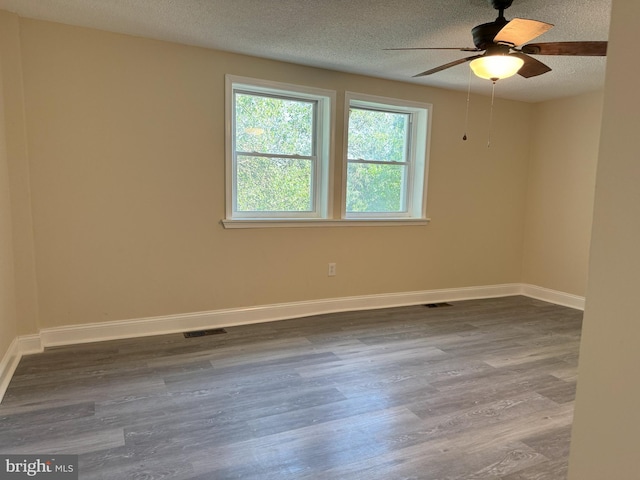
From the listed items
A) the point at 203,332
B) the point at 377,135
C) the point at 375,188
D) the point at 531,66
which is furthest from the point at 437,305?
the point at 531,66

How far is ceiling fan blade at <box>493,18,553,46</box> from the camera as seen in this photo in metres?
2.01

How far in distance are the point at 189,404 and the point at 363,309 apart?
2291 millimetres

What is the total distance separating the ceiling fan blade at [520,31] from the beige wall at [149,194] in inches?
73.4

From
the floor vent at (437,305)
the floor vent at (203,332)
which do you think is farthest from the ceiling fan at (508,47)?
the floor vent at (203,332)

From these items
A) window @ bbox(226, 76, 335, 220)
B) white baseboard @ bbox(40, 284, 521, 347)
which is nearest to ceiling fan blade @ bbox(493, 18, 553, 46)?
window @ bbox(226, 76, 335, 220)

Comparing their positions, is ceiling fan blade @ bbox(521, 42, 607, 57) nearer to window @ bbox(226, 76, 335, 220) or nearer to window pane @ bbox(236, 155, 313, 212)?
window @ bbox(226, 76, 335, 220)

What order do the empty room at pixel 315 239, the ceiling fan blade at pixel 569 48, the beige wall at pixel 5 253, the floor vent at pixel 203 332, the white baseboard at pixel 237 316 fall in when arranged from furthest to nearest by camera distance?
the floor vent at pixel 203 332, the white baseboard at pixel 237 316, the beige wall at pixel 5 253, the ceiling fan blade at pixel 569 48, the empty room at pixel 315 239

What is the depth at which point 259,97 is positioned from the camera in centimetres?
363

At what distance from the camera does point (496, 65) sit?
2338mm

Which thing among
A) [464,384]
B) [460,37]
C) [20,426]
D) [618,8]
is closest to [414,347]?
[464,384]

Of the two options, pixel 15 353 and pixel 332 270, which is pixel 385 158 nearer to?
pixel 332 270

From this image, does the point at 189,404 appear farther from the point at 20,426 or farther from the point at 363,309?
the point at 363,309

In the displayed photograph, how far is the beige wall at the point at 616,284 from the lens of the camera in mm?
790

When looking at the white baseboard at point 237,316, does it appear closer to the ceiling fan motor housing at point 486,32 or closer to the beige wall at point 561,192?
the beige wall at point 561,192
